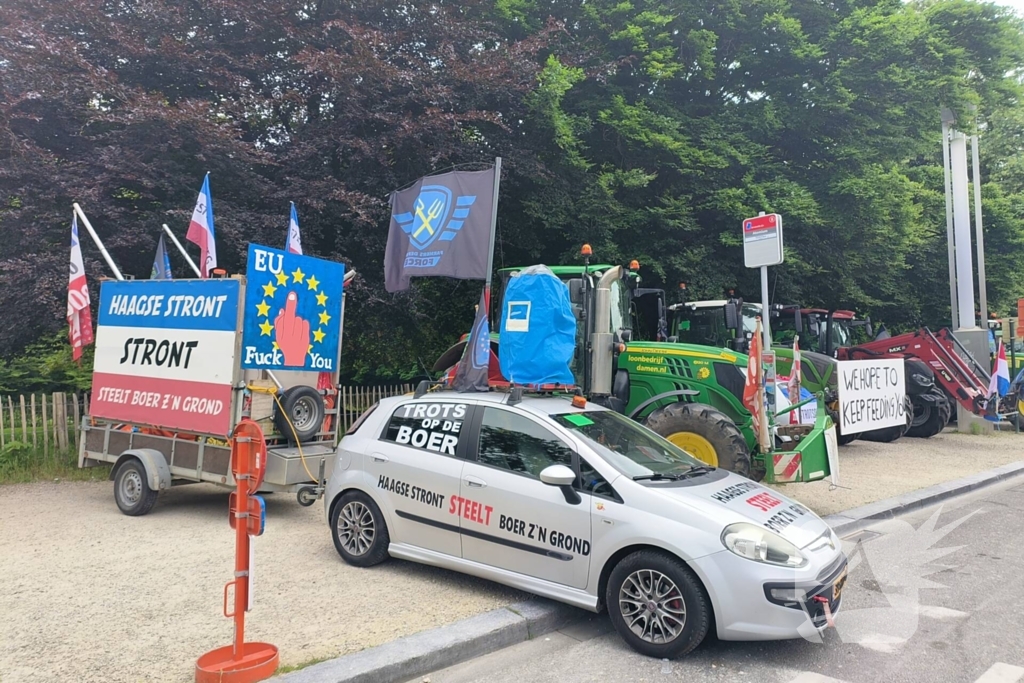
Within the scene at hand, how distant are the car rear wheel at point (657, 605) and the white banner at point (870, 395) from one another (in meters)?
6.89

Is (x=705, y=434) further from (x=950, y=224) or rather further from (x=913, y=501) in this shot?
(x=950, y=224)

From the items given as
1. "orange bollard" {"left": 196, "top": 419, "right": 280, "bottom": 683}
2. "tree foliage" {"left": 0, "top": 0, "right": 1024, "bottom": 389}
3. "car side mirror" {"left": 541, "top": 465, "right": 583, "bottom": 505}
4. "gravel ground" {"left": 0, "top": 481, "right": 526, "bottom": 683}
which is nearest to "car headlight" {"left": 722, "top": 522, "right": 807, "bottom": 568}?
"car side mirror" {"left": 541, "top": 465, "right": 583, "bottom": 505}

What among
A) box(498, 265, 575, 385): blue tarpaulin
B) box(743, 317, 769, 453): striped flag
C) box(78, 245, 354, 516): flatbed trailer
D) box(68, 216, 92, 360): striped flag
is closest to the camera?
box(498, 265, 575, 385): blue tarpaulin

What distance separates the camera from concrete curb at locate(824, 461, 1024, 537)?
307 inches

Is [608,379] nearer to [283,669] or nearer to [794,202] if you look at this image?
[283,669]

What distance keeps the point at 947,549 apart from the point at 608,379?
385 cm

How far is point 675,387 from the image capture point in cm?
873

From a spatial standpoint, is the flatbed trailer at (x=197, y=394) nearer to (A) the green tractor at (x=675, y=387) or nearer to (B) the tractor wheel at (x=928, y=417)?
(A) the green tractor at (x=675, y=387)

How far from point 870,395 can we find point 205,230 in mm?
9914

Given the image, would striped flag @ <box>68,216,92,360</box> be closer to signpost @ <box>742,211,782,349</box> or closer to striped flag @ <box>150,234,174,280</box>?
striped flag @ <box>150,234,174,280</box>

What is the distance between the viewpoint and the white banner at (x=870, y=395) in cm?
1020

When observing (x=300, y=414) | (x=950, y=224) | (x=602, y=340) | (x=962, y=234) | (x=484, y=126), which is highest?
(x=484, y=126)

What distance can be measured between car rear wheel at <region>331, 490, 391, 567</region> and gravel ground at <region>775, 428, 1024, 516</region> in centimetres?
524

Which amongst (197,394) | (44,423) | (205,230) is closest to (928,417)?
(197,394)
